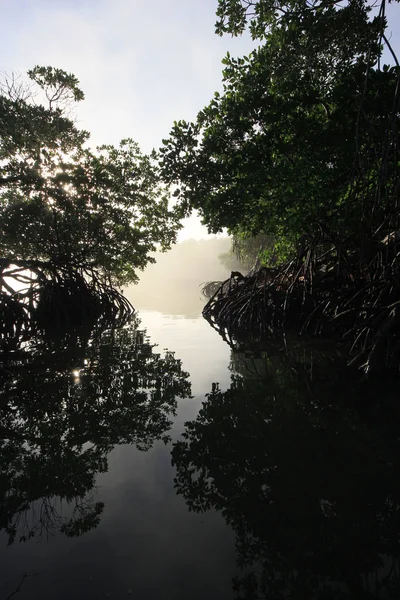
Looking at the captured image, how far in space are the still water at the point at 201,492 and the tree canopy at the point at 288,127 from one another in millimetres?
5155

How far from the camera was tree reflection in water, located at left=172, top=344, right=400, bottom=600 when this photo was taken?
1.42 metres

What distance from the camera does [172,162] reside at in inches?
352

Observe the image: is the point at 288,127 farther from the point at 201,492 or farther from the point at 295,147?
the point at 201,492

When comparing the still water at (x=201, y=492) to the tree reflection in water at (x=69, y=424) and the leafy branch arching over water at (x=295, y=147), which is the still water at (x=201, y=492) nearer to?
the tree reflection in water at (x=69, y=424)

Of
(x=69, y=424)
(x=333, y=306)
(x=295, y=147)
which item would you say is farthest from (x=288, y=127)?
(x=69, y=424)

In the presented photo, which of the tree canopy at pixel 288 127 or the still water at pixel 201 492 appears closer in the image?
the still water at pixel 201 492

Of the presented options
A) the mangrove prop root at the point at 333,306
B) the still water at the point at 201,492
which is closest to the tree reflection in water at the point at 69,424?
the still water at the point at 201,492

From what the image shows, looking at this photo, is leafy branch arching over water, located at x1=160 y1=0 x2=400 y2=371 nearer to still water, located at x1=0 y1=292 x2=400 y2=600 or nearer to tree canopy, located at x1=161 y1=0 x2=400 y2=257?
tree canopy, located at x1=161 y1=0 x2=400 y2=257

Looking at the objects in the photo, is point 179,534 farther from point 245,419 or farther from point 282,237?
point 282,237

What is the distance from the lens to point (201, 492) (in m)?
2.08

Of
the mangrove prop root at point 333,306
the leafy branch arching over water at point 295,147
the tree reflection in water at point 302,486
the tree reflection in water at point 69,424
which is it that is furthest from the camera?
the leafy branch arching over water at point 295,147

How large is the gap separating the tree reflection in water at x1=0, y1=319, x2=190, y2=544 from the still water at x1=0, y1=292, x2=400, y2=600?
0.05 feet

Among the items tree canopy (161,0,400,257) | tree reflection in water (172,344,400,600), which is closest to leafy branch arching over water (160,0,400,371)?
tree canopy (161,0,400,257)

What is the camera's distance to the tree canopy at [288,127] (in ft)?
24.8
